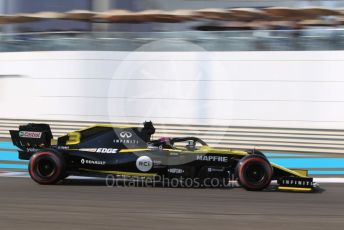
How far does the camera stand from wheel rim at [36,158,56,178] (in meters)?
8.58

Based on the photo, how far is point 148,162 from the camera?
8453mm

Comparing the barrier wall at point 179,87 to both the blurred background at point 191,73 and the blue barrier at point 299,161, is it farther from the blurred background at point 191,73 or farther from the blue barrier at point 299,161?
the blue barrier at point 299,161

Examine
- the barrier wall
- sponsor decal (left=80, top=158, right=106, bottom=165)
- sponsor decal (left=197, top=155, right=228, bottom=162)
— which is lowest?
sponsor decal (left=80, top=158, right=106, bottom=165)

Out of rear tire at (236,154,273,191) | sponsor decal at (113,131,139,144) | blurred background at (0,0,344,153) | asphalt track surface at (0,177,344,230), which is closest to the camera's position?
asphalt track surface at (0,177,344,230)

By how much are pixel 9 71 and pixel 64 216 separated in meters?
12.3

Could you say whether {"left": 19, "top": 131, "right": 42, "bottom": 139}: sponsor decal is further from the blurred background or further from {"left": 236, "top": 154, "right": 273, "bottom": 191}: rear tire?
the blurred background

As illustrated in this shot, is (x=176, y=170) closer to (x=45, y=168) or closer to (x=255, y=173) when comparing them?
(x=255, y=173)

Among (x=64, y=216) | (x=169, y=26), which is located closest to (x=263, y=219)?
(x=64, y=216)

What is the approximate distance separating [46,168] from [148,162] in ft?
5.25

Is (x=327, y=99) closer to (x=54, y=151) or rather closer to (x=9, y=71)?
(x=54, y=151)

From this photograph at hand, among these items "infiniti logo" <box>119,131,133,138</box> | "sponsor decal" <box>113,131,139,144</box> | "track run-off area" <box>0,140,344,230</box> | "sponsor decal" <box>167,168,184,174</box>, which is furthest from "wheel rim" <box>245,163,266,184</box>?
"infiniti logo" <box>119,131,133,138</box>

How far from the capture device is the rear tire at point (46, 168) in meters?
8.53

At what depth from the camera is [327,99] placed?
1475 cm

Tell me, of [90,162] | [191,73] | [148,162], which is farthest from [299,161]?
[90,162]
